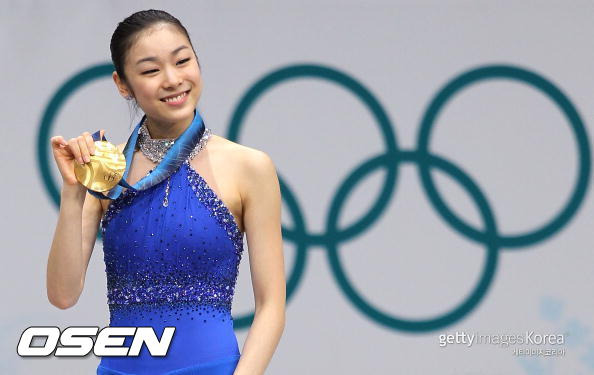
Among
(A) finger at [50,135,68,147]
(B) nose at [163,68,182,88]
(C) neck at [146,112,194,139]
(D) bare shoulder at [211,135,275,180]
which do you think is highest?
(B) nose at [163,68,182,88]

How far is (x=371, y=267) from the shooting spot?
4.95 metres

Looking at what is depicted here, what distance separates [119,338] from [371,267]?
123 inches

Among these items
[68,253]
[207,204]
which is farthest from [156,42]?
[68,253]

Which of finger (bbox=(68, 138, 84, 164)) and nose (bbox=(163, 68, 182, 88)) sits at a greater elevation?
nose (bbox=(163, 68, 182, 88))

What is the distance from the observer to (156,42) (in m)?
1.89

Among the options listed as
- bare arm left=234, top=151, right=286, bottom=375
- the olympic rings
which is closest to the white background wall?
the olympic rings

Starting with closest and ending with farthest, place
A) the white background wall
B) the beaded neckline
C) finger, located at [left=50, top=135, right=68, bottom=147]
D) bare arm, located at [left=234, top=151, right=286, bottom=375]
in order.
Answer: finger, located at [left=50, top=135, right=68, bottom=147], bare arm, located at [left=234, top=151, right=286, bottom=375], the beaded neckline, the white background wall

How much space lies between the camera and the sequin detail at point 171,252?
193 centimetres

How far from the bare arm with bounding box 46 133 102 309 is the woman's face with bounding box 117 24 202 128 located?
17cm

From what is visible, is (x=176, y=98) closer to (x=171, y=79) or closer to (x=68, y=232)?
(x=171, y=79)

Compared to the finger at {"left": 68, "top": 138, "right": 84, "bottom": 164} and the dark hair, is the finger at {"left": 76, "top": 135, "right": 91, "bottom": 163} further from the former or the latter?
the dark hair

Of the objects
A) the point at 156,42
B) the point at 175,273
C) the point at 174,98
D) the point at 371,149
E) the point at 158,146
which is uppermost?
the point at 156,42

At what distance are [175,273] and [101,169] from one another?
277 millimetres

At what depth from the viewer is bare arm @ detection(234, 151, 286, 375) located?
6.07 ft
